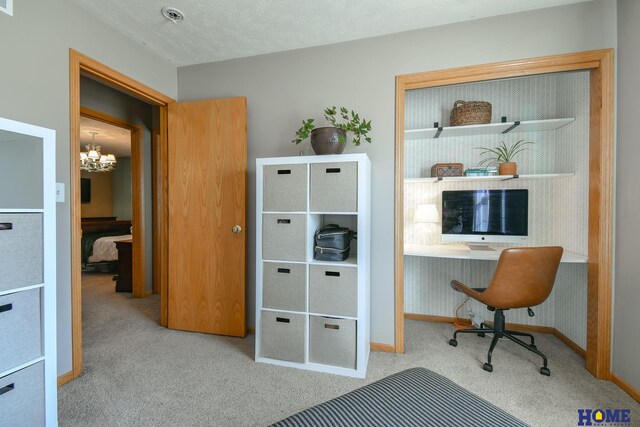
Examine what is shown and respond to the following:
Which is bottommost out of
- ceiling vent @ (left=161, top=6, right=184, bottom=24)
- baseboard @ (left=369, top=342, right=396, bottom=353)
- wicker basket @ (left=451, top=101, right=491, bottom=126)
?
baseboard @ (left=369, top=342, right=396, bottom=353)

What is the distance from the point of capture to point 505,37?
6.48ft

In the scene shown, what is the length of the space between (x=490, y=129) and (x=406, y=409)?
2.47 metres

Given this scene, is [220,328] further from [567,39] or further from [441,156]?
[567,39]

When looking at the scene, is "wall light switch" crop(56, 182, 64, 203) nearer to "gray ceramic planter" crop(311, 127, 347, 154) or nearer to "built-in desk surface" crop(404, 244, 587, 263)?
"gray ceramic planter" crop(311, 127, 347, 154)

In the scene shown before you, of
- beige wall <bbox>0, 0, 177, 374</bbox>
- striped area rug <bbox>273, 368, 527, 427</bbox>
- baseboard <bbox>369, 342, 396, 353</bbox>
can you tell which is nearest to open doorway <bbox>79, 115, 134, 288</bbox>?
beige wall <bbox>0, 0, 177, 374</bbox>

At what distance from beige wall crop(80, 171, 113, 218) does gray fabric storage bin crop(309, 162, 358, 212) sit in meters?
8.03

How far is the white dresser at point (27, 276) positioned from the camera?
108cm

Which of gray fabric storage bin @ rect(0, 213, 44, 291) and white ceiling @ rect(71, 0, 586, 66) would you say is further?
white ceiling @ rect(71, 0, 586, 66)

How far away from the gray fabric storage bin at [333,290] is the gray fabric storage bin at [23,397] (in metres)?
1.36

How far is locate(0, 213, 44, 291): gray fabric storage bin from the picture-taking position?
42.3 inches

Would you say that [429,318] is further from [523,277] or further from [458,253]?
[523,277]

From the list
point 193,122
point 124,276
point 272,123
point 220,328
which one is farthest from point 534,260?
point 124,276

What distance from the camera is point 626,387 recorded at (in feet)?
5.46

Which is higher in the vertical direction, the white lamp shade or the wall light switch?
the wall light switch
